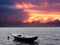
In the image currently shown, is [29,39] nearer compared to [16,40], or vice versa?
[29,39]

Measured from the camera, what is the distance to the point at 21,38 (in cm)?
11100

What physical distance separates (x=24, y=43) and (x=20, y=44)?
10.3 feet

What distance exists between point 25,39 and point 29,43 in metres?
3.01

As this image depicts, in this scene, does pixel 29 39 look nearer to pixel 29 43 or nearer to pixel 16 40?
pixel 29 43

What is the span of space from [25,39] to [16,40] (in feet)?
29.1

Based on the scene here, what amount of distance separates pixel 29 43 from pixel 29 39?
2096 mm

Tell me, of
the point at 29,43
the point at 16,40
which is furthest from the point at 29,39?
the point at 16,40

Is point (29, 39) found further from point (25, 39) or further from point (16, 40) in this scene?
point (16, 40)

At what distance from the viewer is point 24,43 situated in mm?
109000

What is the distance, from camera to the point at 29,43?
108625 millimetres

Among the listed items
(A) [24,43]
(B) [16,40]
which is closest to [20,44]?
(A) [24,43]

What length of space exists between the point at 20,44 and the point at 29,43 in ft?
16.4

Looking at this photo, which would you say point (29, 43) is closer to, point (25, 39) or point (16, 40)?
point (25, 39)

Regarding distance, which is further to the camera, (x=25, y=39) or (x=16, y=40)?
(x=16, y=40)
